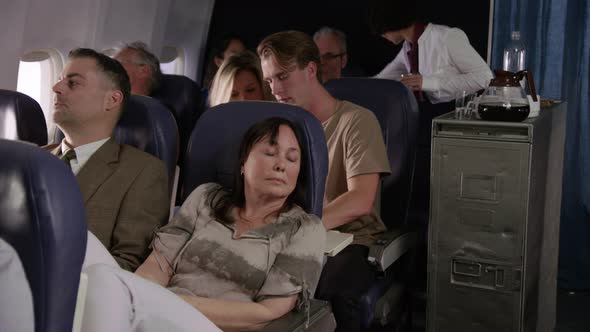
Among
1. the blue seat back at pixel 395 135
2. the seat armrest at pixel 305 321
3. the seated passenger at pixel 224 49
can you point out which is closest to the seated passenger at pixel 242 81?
the blue seat back at pixel 395 135

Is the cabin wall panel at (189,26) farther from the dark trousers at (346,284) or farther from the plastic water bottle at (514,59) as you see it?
the dark trousers at (346,284)

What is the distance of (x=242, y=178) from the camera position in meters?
2.55

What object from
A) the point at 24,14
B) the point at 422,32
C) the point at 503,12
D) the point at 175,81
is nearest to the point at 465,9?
the point at 503,12

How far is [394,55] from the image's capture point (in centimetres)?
552

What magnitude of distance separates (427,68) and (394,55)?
975 millimetres

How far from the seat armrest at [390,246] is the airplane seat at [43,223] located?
6.00ft

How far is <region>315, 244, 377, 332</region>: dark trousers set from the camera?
2.93 m

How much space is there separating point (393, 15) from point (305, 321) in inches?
112

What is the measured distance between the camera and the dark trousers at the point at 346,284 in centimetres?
293

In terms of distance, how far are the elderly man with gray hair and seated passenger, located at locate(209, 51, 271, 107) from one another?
Result: 121 centimetres

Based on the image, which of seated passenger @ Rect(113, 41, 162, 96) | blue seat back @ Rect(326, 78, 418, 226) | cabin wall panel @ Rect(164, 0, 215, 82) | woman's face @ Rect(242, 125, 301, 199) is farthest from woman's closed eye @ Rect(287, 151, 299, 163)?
cabin wall panel @ Rect(164, 0, 215, 82)

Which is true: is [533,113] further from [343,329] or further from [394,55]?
[394,55]

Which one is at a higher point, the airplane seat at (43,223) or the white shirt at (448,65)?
the white shirt at (448,65)

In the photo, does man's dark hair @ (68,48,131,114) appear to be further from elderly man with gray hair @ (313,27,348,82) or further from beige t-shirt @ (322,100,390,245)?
elderly man with gray hair @ (313,27,348,82)
